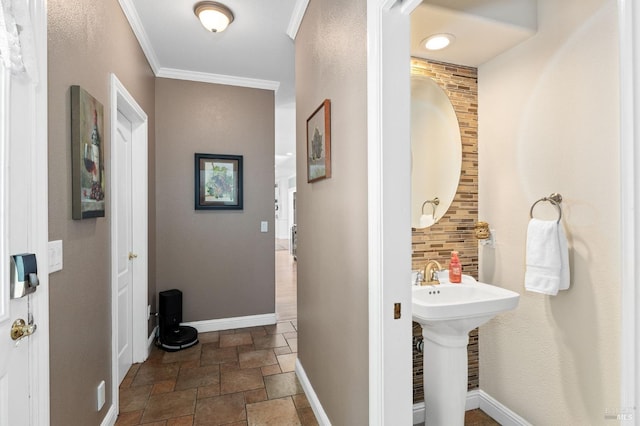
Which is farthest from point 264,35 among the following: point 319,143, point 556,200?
point 556,200

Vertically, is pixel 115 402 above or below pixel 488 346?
below

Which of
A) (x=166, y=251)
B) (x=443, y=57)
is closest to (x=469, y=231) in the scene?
(x=443, y=57)

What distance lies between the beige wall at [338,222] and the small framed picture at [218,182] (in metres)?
1.42

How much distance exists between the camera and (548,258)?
1.65m

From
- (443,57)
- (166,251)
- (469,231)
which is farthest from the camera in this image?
(166,251)

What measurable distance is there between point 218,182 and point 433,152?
2.31m

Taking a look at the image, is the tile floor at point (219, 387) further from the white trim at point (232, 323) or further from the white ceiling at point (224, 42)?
the white ceiling at point (224, 42)

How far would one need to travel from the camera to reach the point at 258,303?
3.72 metres

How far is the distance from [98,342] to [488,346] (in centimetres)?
241

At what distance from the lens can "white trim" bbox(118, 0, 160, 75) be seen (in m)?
2.27

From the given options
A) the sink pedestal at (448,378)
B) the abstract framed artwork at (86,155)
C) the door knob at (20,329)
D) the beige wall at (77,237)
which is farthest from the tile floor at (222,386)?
the abstract framed artwork at (86,155)

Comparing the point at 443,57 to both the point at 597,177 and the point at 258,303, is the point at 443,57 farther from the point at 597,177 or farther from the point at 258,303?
the point at 258,303

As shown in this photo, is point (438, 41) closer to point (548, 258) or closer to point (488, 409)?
point (548, 258)

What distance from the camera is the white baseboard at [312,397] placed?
193 cm
